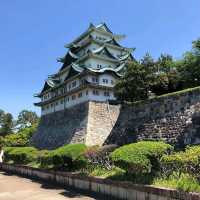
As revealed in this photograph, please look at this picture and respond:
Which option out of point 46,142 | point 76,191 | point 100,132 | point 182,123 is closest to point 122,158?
point 76,191

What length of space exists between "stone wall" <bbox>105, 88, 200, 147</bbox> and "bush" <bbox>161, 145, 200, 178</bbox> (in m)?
5.77

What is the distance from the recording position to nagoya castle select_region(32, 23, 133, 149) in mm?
29297

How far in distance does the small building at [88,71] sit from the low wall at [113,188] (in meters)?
15.5

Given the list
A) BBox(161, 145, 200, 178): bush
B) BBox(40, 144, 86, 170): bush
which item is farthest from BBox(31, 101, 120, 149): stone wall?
BBox(161, 145, 200, 178): bush

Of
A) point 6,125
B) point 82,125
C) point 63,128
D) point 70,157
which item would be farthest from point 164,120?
point 6,125

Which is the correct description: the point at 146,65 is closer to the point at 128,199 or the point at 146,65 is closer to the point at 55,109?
the point at 128,199

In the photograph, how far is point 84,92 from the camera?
31500 mm

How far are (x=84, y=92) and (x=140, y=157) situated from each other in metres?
22.0

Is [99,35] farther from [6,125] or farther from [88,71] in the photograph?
[6,125]

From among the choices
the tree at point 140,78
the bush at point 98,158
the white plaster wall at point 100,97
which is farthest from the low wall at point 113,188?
the white plaster wall at point 100,97

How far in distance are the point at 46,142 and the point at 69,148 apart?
2029cm

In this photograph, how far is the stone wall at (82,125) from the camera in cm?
2788

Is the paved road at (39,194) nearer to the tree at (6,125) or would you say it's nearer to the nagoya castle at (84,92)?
the nagoya castle at (84,92)

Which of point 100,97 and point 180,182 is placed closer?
point 180,182
